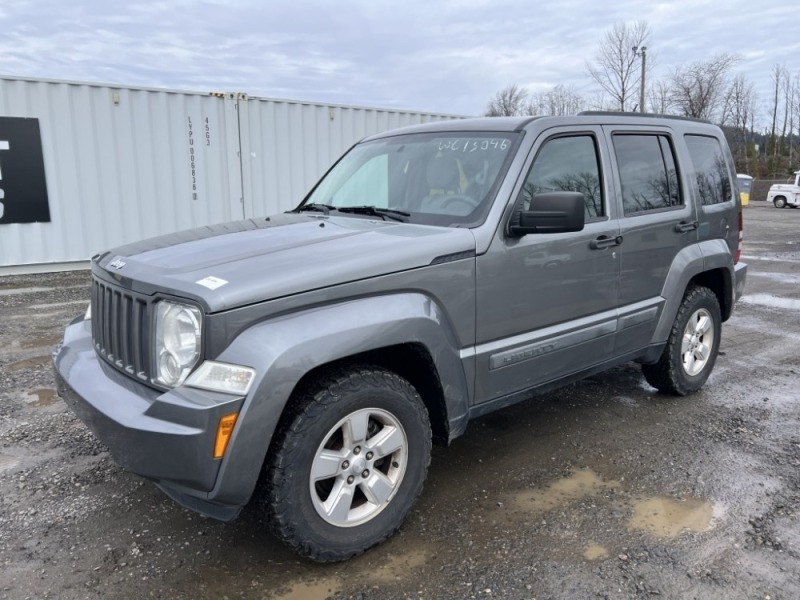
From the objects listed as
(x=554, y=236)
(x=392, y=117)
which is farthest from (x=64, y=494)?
(x=392, y=117)

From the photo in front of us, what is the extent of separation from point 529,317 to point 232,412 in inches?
65.4

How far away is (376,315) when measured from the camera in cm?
260

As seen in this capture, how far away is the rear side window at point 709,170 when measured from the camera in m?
4.54

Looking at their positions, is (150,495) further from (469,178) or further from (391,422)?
(469,178)

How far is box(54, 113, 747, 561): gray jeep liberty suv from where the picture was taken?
231 cm

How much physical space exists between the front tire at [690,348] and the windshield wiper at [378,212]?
226cm

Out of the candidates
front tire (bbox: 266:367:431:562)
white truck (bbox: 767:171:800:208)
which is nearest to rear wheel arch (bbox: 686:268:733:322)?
front tire (bbox: 266:367:431:562)

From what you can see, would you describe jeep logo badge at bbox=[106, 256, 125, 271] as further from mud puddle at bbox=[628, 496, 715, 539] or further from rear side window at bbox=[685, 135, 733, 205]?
rear side window at bbox=[685, 135, 733, 205]

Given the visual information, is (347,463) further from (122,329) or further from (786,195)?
(786,195)

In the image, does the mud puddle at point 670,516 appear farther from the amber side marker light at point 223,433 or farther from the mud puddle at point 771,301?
the mud puddle at point 771,301

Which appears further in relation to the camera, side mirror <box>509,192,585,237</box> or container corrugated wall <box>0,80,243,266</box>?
container corrugated wall <box>0,80,243,266</box>

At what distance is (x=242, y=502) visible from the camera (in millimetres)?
2367

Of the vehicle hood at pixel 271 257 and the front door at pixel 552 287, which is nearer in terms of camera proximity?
the vehicle hood at pixel 271 257

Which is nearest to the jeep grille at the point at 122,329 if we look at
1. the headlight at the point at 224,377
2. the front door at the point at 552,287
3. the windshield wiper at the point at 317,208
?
the headlight at the point at 224,377
